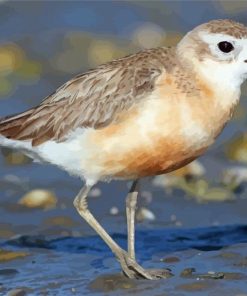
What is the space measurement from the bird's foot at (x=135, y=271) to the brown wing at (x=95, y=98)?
1028mm

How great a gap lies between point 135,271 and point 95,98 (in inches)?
52.2

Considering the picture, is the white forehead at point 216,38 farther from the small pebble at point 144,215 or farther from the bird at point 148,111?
the small pebble at point 144,215

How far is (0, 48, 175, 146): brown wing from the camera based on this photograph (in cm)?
959

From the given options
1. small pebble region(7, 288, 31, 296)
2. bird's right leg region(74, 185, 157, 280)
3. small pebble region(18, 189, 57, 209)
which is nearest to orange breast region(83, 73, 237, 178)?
bird's right leg region(74, 185, 157, 280)

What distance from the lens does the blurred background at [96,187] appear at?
33.8 ft

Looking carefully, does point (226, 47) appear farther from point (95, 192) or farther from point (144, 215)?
point (95, 192)

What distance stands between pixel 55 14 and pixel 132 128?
7389 mm

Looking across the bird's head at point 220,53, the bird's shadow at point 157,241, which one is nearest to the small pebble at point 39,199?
the bird's shadow at point 157,241

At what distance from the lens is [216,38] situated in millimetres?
9609

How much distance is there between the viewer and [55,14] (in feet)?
54.5

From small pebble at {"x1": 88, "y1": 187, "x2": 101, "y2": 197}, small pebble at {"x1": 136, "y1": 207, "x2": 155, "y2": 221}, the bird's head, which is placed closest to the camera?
the bird's head

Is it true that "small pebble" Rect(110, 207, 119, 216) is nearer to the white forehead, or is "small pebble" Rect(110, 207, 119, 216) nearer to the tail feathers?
the tail feathers

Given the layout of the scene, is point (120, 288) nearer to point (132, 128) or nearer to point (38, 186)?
point (132, 128)

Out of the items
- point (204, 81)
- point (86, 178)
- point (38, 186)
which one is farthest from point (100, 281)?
point (38, 186)
